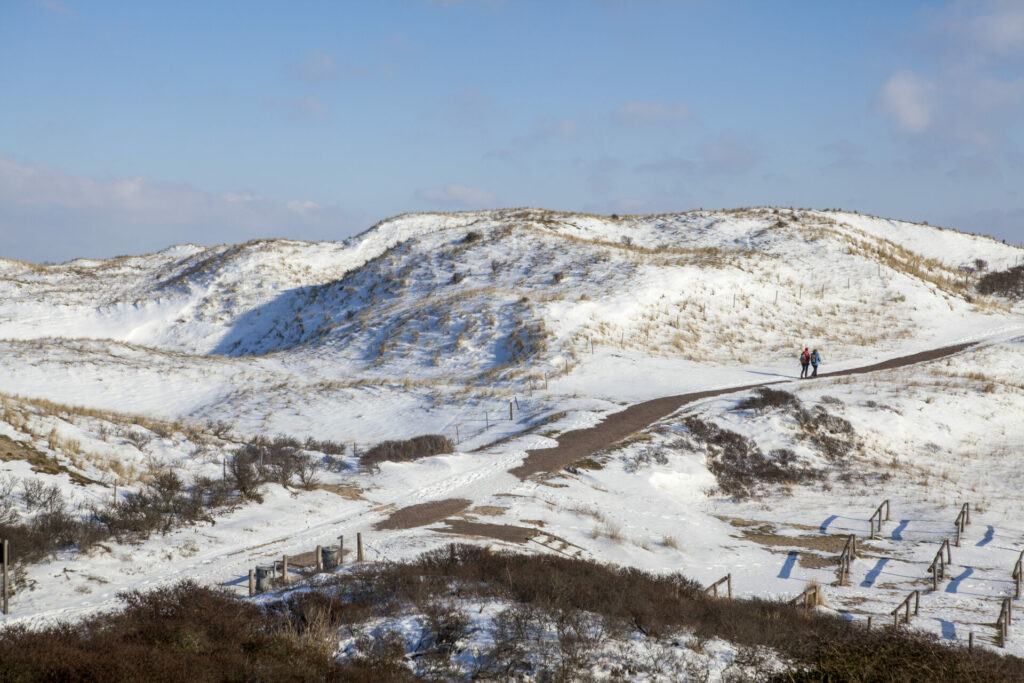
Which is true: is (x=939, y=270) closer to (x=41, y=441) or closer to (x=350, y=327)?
(x=350, y=327)

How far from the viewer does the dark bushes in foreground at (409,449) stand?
86.5 ft

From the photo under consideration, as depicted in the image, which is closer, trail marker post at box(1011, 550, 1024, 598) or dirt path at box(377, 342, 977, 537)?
trail marker post at box(1011, 550, 1024, 598)

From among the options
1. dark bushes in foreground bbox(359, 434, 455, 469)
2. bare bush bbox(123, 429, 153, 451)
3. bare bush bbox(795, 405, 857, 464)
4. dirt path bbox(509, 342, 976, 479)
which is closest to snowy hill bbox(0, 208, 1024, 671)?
bare bush bbox(123, 429, 153, 451)

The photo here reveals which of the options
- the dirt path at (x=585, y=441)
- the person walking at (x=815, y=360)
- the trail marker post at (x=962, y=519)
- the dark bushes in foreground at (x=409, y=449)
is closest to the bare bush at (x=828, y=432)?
the dirt path at (x=585, y=441)

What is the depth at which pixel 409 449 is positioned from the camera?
27859 millimetres

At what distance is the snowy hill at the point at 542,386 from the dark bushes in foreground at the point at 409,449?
3.92 ft

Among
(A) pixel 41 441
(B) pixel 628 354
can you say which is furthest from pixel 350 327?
(A) pixel 41 441

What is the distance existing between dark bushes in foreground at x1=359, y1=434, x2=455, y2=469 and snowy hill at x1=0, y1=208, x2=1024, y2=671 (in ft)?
3.92

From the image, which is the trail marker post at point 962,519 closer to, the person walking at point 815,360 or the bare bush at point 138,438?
the person walking at point 815,360

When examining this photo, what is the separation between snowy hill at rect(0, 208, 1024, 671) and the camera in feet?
61.3

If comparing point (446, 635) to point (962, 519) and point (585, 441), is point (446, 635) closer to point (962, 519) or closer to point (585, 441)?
point (585, 441)

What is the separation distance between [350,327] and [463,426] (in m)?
20.0

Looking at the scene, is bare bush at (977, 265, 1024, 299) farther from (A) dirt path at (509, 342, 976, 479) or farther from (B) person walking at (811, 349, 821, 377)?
(B) person walking at (811, 349, 821, 377)

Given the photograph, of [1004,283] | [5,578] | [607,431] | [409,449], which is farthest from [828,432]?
[1004,283]
